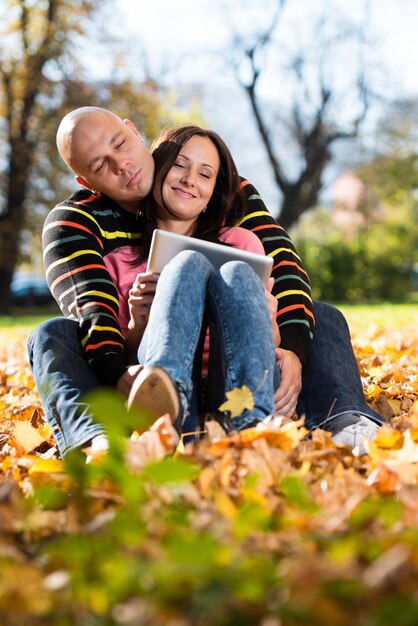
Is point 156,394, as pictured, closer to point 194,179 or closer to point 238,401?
point 238,401

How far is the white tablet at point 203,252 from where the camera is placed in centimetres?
244

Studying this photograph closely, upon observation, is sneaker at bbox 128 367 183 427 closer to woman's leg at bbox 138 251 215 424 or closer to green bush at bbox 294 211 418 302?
woman's leg at bbox 138 251 215 424

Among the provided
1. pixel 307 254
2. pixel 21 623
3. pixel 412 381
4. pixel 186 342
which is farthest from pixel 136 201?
pixel 307 254

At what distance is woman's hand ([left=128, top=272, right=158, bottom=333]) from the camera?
2.53 meters

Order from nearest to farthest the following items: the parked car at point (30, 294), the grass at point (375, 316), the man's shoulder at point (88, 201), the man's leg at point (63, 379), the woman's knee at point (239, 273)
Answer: the woman's knee at point (239, 273), the man's leg at point (63, 379), the man's shoulder at point (88, 201), the grass at point (375, 316), the parked car at point (30, 294)

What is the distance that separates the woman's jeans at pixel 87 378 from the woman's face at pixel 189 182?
61cm

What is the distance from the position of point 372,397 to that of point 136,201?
1.37m

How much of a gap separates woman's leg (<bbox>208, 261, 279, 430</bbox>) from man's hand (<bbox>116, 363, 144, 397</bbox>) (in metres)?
0.27

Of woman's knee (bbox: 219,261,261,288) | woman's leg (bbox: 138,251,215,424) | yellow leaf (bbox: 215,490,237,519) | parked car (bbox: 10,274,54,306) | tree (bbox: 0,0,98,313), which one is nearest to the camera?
yellow leaf (bbox: 215,490,237,519)

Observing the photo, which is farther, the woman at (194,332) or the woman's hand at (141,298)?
the woman's hand at (141,298)

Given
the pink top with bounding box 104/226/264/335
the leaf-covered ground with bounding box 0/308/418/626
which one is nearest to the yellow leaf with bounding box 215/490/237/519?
the leaf-covered ground with bounding box 0/308/418/626

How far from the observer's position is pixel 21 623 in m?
1.12

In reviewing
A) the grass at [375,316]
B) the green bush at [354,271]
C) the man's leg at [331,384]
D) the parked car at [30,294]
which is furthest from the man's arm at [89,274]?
the parked car at [30,294]

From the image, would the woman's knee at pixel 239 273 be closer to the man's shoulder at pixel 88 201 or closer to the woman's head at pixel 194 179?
the woman's head at pixel 194 179
